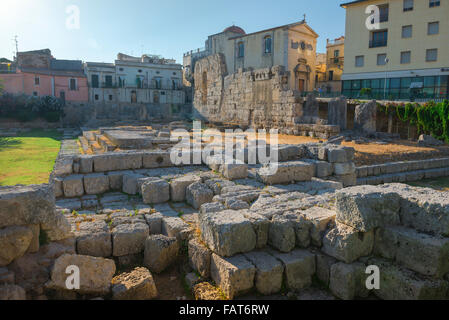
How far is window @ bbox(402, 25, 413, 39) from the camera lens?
2859 centimetres

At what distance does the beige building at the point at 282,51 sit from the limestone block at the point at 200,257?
1206 inches

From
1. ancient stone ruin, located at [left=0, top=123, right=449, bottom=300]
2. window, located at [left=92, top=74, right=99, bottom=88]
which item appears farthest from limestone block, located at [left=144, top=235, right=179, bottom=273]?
window, located at [left=92, top=74, right=99, bottom=88]

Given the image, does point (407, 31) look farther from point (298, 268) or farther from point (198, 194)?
point (298, 268)

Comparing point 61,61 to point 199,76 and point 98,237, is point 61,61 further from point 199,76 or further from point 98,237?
point 98,237

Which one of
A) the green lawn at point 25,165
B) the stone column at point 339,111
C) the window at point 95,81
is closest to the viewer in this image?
the green lawn at point 25,165

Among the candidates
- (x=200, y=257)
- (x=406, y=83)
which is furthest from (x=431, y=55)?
(x=200, y=257)

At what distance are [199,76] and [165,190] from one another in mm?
26423

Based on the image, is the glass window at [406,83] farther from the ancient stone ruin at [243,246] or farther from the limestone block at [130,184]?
the limestone block at [130,184]

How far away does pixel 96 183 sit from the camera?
709 cm

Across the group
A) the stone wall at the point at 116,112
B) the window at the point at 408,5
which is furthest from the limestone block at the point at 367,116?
the stone wall at the point at 116,112

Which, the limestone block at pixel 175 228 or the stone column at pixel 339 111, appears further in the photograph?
the stone column at pixel 339 111

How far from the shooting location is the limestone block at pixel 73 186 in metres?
6.77

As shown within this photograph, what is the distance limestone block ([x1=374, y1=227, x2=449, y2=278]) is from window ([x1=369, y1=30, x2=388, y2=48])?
103ft
